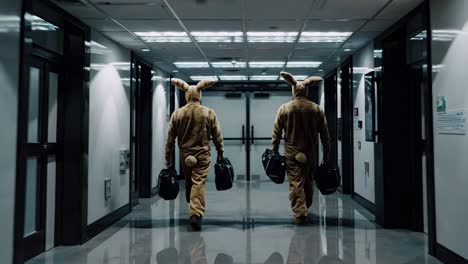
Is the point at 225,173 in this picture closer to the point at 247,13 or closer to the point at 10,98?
the point at 247,13

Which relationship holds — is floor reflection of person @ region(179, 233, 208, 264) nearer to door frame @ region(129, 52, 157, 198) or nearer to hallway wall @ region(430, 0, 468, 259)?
hallway wall @ region(430, 0, 468, 259)

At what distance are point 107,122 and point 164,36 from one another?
4.70ft

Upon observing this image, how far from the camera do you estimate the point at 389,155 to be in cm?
496

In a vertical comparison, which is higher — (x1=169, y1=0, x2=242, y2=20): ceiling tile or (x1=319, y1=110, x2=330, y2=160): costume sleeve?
(x1=169, y1=0, x2=242, y2=20): ceiling tile

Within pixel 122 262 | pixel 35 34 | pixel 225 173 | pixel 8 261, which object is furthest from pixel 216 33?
pixel 8 261

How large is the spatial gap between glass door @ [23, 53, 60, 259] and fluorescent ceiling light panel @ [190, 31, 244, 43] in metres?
1.95

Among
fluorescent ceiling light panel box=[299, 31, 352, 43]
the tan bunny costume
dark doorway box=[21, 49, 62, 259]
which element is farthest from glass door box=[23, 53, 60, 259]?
fluorescent ceiling light panel box=[299, 31, 352, 43]

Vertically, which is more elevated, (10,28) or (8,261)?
(10,28)

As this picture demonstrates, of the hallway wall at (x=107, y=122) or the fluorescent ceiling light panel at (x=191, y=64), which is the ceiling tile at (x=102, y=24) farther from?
the fluorescent ceiling light panel at (x=191, y=64)

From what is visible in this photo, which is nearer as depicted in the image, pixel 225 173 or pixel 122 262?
pixel 122 262

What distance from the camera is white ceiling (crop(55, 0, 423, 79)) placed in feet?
13.3

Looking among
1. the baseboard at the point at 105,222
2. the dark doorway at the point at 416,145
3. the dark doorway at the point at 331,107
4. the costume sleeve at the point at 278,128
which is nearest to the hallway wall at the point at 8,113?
the baseboard at the point at 105,222

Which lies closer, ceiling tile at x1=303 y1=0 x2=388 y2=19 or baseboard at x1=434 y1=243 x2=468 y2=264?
baseboard at x1=434 y1=243 x2=468 y2=264

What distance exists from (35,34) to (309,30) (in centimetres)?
327
